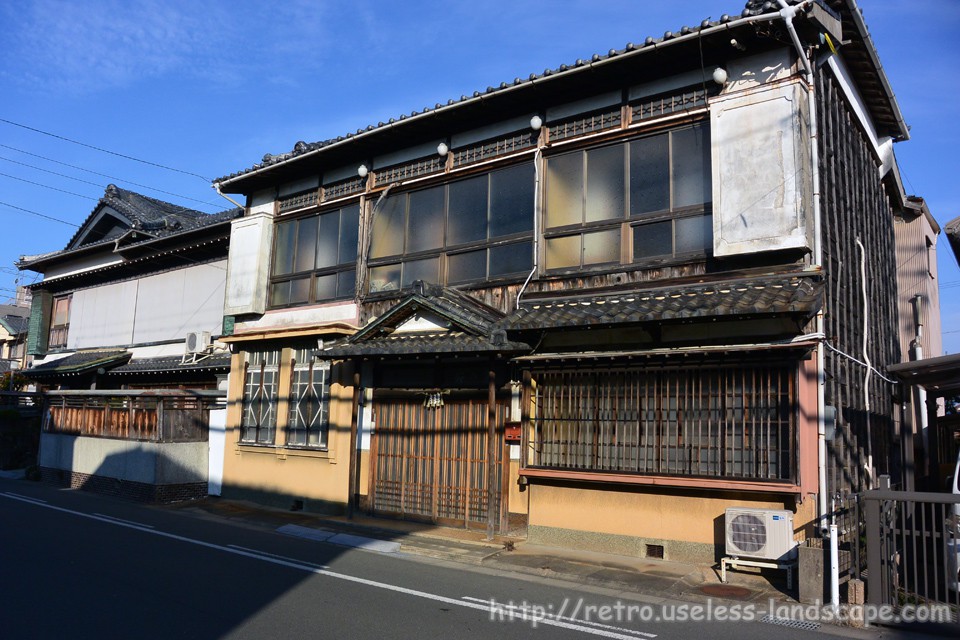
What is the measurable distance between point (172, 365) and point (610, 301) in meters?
14.7

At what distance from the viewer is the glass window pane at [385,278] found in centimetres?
1562

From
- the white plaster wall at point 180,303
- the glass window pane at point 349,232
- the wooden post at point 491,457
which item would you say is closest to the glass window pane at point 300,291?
the glass window pane at point 349,232

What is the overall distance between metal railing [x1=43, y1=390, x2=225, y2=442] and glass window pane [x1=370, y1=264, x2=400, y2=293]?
595 cm

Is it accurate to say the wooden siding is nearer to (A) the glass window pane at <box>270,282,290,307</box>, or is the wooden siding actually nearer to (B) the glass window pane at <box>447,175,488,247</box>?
(B) the glass window pane at <box>447,175,488,247</box>

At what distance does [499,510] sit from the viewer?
Result: 13.0 meters

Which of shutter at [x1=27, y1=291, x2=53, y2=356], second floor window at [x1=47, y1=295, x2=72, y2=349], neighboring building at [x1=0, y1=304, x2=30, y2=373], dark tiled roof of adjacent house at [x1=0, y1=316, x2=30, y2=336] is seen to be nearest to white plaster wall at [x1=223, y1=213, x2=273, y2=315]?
second floor window at [x1=47, y1=295, x2=72, y2=349]

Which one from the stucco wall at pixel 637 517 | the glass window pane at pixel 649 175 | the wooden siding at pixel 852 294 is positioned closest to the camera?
the stucco wall at pixel 637 517

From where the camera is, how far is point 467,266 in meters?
14.4

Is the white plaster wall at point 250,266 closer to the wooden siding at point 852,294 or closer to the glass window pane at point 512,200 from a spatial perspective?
the glass window pane at point 512,200

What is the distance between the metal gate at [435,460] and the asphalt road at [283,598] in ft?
7.31

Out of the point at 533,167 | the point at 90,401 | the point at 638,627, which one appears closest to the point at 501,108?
the point at 533,167

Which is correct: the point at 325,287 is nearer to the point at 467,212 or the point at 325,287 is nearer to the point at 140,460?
the point at 467,212

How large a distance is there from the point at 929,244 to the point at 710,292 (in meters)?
15.3

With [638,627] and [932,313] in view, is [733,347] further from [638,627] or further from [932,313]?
[932,313]
